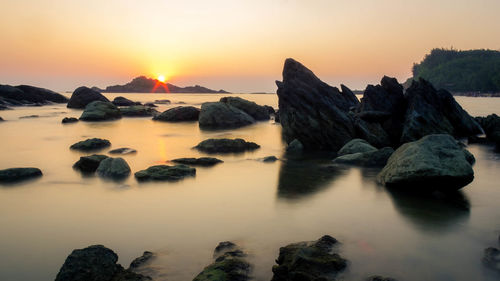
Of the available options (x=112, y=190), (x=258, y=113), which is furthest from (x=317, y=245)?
(x=258, y=113)

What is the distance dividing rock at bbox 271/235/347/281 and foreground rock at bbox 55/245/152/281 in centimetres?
228

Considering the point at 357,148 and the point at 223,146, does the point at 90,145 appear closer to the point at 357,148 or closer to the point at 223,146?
the point at 223,146

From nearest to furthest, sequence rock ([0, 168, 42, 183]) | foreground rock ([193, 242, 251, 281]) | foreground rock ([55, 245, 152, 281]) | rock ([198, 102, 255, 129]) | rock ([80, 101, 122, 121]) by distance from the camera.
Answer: foreground rock ([55, 245, 152, 281]) → foreground rock ([193, 242, 251, 281]) → rock ([0, 168, 42, 183]) → rock ([198, 102, 255, 129]) → rock ([80, 101, 122, 121])

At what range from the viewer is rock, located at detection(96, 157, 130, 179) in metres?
14.0

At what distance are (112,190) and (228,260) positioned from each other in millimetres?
6910

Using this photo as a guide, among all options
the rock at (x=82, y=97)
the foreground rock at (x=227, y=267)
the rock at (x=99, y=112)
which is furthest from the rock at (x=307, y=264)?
the rock at (x=82, y=97)

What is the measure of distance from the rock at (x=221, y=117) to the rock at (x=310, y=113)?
46.5 ft

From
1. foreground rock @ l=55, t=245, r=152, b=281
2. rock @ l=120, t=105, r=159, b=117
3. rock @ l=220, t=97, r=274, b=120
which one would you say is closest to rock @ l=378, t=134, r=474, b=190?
foreground rock @ l=55, t=245, r=152, b=281

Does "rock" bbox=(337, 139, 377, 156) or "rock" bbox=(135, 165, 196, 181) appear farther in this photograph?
"rock" bbox=(337, 139, 377, 156)

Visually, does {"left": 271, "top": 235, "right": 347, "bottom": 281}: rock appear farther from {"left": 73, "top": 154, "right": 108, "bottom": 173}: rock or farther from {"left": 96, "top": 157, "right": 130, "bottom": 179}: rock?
{"left": 73, "top": 154, "right": 108, "bottom": 173}: rock

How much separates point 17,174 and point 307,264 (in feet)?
40.5

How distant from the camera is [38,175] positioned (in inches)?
569

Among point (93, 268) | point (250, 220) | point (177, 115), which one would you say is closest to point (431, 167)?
point (250, 220)

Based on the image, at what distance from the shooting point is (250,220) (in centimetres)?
945
